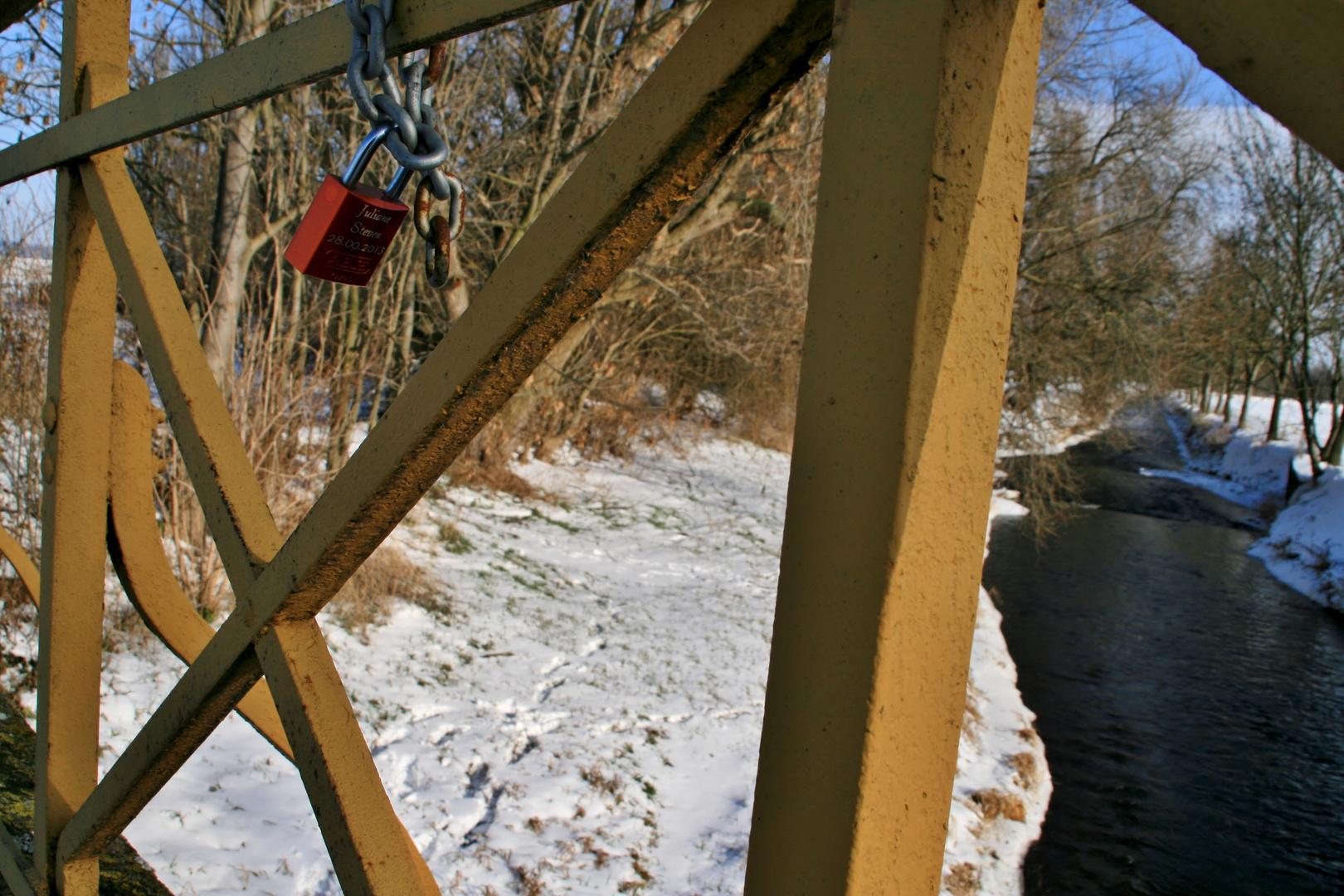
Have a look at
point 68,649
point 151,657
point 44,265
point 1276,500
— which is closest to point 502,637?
point 151,657

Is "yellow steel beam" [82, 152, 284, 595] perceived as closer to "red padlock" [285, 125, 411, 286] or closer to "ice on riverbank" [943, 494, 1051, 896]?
"red padlock" [285, 125, 411, 286]

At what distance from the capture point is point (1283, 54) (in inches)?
17.5

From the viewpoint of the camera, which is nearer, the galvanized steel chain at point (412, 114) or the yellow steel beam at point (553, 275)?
the yellow steel beam at point (553, 275)

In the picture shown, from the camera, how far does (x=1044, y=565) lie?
11.2m

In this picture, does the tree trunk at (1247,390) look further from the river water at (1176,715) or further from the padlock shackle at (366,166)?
the padlock shackle at (366,166)

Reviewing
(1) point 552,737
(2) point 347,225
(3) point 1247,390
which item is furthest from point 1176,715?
(3) point 1247,390

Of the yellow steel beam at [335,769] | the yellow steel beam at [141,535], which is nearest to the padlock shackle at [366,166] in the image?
the yellow steel beam at [335,769]

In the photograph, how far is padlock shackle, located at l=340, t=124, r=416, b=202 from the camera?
100cm

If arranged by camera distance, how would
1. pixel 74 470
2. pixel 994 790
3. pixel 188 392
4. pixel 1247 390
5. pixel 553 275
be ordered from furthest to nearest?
1. pixel 1247 390
2. pixel 994 790
3. pixel 74 470
4. pixel 188 392
5. pixel 553 275

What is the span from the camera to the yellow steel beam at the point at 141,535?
1.53 meters

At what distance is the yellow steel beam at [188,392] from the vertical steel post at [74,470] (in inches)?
6.9

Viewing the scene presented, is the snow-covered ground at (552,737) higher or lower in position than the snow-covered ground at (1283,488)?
lower

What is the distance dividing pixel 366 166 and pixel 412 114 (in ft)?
0.37

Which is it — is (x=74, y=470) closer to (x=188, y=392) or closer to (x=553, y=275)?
(x=188, y=392)
